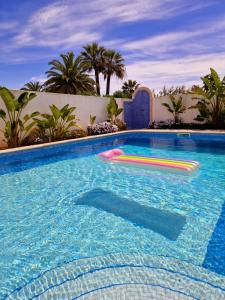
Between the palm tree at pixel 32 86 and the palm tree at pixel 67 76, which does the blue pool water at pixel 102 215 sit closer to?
the palm tree at pixel 67 76

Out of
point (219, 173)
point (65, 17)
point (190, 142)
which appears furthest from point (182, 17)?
point (219, 173)

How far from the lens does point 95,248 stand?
3516 mm

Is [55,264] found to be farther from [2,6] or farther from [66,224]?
[2,6]

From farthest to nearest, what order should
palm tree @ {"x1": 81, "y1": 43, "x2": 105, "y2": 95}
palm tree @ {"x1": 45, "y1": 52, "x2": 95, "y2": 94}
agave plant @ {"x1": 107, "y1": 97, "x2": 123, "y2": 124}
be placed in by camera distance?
palm tree @ {"x1": 81, "y1": 43, "x2": 105, "y2": 95}
palm tree @ {"x1": 45, "y1": 52, "x2": 95, "y2": 94}
agave plant @ {"x1": 107, "y1": 97, "x2": 123, "y2": 124}

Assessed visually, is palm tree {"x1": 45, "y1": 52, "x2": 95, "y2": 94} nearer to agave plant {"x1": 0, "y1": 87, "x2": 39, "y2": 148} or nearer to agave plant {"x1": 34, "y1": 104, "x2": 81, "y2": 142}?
agave plant {"x1": 34, "y1": 104, "x2": 81, "y2": 142}

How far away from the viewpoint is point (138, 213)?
4535 millimetres

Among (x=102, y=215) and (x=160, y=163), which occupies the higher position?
(x=160, y=163)

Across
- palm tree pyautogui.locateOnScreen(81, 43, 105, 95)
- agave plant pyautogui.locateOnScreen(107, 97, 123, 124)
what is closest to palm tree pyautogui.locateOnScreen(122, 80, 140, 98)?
palm tree pyautogui.locateOnScreen(81, 43, 105, 95)

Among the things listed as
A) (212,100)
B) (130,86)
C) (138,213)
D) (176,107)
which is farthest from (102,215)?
(130,86)

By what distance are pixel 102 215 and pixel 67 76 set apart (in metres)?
20.1

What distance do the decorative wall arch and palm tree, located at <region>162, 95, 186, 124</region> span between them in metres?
1.38

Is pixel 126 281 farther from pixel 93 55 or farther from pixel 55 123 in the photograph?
pixel 93 55

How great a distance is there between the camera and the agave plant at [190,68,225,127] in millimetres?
14930

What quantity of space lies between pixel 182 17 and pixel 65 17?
4918 mm
